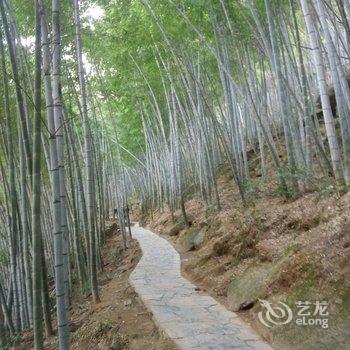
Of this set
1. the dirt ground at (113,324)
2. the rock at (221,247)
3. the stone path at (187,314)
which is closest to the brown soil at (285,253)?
the rock at (221,247)

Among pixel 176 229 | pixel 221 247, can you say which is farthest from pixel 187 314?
pixel 176 229

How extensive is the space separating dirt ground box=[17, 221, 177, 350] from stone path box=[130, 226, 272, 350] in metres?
0.10

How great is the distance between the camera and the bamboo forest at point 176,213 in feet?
9.23

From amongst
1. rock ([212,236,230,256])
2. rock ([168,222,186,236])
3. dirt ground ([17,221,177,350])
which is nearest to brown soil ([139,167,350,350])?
rock ([212,236,230,256])

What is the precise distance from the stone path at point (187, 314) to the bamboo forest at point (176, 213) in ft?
0.06

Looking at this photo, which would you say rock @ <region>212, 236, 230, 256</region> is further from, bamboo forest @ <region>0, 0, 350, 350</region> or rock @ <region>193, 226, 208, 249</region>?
rock @ <region>193, 226, 208, 249</region>

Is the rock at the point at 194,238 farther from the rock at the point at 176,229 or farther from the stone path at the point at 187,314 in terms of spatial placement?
the rock at the point at 176,229

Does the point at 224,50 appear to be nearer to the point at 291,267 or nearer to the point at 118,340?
the point at 291,267

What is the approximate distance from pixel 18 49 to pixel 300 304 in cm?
397

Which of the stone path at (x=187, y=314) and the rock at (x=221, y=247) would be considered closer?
the stone path at (x=187, y=314)

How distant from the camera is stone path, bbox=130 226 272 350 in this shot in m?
2.97

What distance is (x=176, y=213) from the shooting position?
10070mm

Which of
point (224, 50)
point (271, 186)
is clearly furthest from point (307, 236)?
point (224, 50)

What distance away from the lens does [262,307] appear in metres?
3.34
